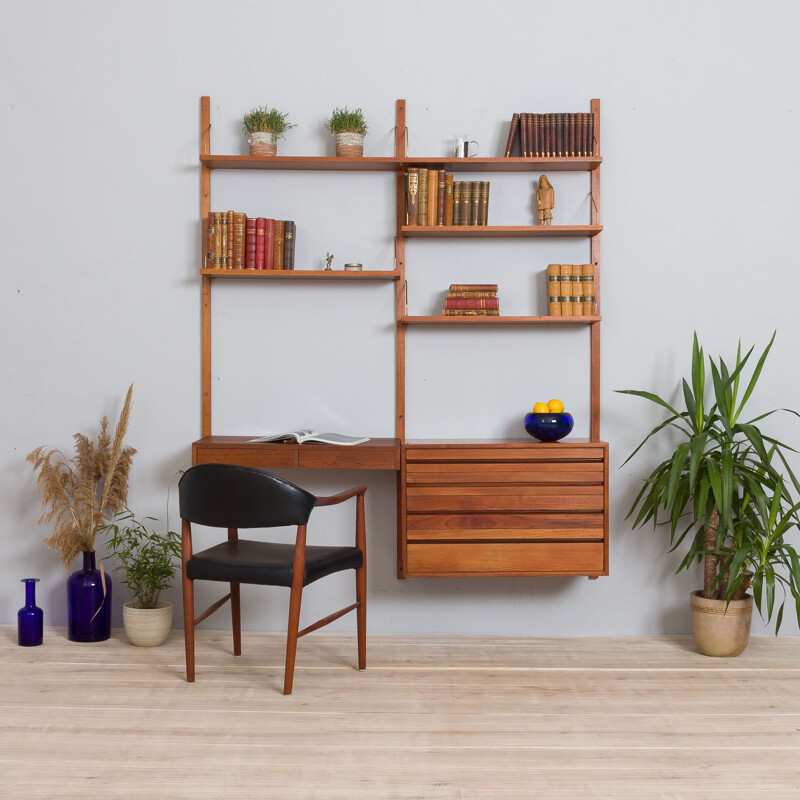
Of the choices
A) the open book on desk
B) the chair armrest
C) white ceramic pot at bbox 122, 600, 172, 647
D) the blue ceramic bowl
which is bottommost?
white ceramic pot at bbox 122, 600, 172, 647

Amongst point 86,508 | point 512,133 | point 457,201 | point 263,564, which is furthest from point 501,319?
point 86,508

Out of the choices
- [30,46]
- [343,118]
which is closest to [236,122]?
[343,118]

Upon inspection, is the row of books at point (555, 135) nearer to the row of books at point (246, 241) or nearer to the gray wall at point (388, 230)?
the gray wall at point (388, 230)

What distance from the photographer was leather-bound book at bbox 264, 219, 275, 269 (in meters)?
3.66

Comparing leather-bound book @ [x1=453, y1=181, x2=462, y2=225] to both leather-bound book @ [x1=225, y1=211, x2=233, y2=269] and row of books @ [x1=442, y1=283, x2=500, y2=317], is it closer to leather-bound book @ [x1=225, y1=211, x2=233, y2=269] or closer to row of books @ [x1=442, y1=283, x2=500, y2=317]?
row of books @ [x1=442, y1=283, x2=500, y2=317]

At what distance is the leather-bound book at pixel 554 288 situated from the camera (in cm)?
366

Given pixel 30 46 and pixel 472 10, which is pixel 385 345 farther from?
pixel 30 46

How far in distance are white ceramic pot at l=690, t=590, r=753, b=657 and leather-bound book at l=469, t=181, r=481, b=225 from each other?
5.98 feet

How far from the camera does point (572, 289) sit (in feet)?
12.0

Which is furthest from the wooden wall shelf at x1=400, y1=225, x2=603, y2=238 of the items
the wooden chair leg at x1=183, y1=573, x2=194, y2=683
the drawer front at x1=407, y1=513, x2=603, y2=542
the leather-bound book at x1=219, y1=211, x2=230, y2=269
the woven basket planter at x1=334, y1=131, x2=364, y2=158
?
the wooden chair leg at x1=183, y1=573, x2=194, y2=683

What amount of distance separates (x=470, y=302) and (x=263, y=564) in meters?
1.42

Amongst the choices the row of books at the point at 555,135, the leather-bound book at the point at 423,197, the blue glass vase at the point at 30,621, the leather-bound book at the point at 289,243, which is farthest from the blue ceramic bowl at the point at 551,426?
the blue glass vase at the point at 30,621

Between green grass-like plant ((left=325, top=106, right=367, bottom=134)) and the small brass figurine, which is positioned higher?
green grass-like plant ((left=325, top=106, right=367, bottom=134))

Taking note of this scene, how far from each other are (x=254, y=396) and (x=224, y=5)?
5.64 feet
